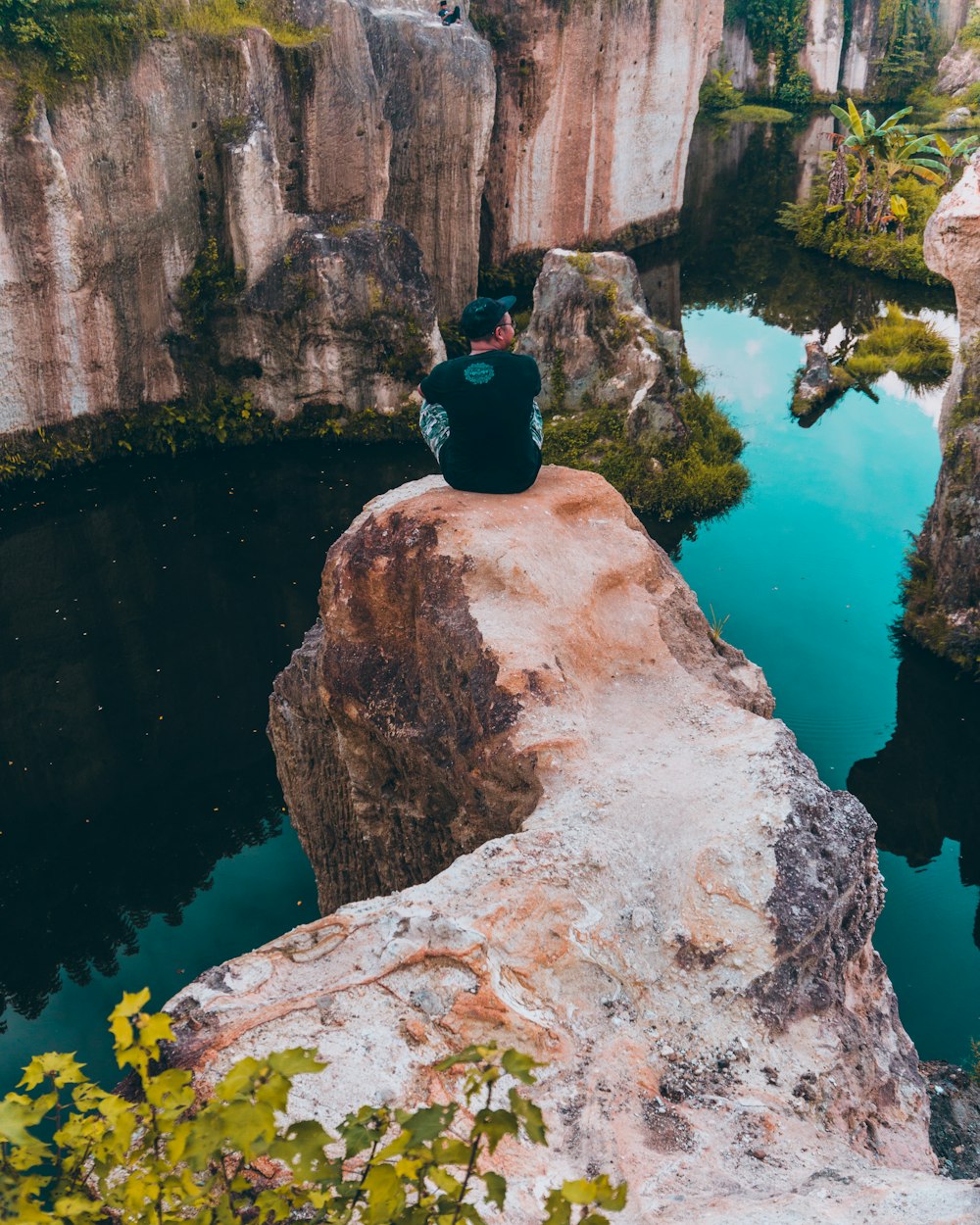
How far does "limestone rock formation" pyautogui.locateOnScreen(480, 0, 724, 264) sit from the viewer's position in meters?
20.2

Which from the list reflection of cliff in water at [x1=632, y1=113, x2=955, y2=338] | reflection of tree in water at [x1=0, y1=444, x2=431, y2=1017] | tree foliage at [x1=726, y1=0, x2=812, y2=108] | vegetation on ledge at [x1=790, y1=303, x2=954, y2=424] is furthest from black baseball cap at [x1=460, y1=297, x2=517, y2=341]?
tree foliage at [x1=726, y1=0, x2=812, y2=108]

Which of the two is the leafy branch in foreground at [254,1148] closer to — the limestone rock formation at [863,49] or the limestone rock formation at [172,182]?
the limestone rock formation at [172,182]

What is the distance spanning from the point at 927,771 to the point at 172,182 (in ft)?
35.5

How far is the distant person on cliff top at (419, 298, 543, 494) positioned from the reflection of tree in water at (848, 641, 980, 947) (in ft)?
15.6

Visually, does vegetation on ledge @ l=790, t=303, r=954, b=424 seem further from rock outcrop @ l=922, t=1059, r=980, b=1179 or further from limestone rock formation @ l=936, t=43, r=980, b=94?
limestone rock formation @ l=936, t=43, r=980, b=94

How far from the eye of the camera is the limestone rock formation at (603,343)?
48.9 ft

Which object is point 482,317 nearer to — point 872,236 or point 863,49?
point 872,236

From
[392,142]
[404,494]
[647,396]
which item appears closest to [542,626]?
[404,494]

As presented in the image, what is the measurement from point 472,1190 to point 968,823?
24.6 ft

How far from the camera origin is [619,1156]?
3611mm

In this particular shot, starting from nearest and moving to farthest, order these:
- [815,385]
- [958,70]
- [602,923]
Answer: [602,923], [815,385], [958,70]

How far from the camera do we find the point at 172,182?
46.7 feet

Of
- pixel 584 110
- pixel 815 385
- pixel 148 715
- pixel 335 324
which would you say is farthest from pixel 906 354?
pixel 148 715

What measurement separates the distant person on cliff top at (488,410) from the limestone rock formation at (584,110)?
15153mm
